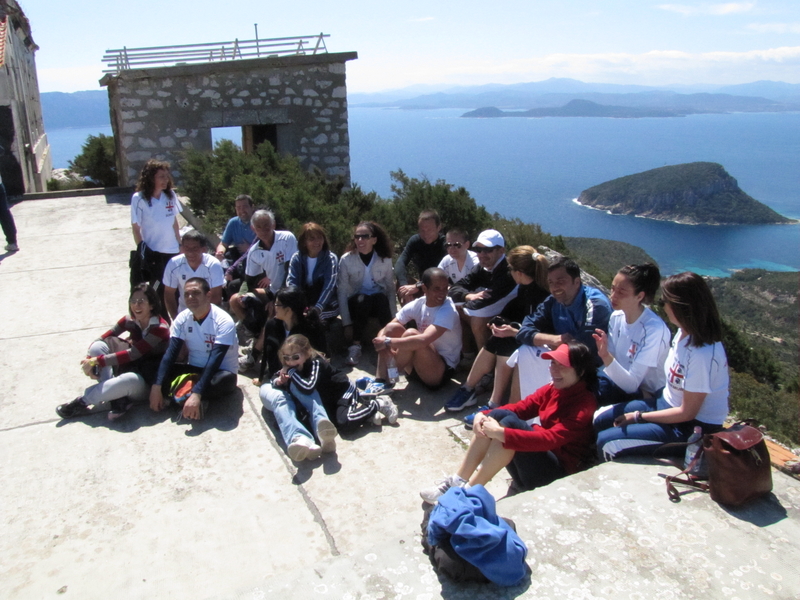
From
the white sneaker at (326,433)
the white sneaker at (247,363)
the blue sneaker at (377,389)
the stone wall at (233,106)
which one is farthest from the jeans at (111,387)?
the stone wall at (233,106)

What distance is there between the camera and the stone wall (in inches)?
507

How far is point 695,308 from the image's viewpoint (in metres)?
3.20

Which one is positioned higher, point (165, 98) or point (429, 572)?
point (165, 98)

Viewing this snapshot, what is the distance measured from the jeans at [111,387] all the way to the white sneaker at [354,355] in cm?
170

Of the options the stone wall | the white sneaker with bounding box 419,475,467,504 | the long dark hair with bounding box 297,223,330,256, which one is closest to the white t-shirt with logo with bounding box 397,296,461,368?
the long dark hair with bounding box 297,223,330,256

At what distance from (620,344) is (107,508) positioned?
3161 millimetres

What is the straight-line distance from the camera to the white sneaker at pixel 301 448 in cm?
388

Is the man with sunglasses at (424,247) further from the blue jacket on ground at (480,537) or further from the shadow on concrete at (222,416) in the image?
the blue jacket on ground at (480,537)

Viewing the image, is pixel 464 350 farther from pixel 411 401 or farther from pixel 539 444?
pixel 539 444

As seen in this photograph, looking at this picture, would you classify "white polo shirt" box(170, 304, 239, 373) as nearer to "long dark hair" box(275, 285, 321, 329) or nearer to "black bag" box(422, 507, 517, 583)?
"long dark hair" box(275, 285, 321, 329)

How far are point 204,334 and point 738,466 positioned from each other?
3501 millimetres

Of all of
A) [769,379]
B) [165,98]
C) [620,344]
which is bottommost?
[769,379]

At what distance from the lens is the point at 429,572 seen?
8.64 feet

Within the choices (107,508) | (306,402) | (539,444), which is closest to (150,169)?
(306,402)
